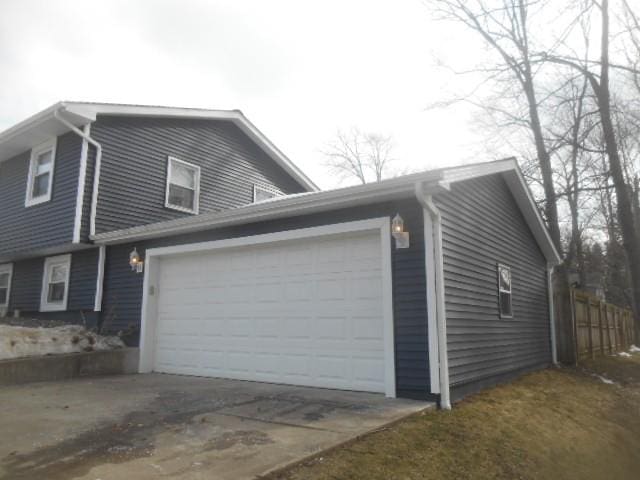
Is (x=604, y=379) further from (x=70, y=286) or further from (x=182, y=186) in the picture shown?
(x=70, y=286)

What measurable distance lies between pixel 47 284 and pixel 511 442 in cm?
1096

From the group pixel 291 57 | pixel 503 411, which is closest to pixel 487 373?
pixel 503 411

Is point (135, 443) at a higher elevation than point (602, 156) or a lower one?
lower

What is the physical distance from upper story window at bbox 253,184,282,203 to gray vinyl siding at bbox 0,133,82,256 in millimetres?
5258

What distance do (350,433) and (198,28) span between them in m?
7.96

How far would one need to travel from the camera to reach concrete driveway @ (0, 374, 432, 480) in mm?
3721

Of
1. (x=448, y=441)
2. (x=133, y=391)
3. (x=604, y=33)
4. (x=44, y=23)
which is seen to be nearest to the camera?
(x=448, y=441)

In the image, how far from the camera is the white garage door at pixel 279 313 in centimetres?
691

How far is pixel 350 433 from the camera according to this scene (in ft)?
14.8

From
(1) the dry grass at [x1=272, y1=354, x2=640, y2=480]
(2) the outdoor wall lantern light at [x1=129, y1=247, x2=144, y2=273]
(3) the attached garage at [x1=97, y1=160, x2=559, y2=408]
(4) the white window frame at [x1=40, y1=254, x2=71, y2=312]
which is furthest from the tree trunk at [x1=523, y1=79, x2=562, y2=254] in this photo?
(4) the white window frame at [x1=40, y1=254, x2=71, y2=312]

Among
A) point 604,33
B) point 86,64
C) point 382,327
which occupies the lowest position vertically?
point 382,327

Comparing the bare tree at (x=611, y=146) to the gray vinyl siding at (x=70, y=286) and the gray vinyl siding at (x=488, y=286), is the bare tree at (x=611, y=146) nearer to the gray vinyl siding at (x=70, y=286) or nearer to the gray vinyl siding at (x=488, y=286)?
the gray vinyl siding at (x=488, y=286)

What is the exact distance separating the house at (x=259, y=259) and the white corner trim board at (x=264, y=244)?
0.07 feet

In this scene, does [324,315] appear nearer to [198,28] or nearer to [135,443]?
[135,443]
